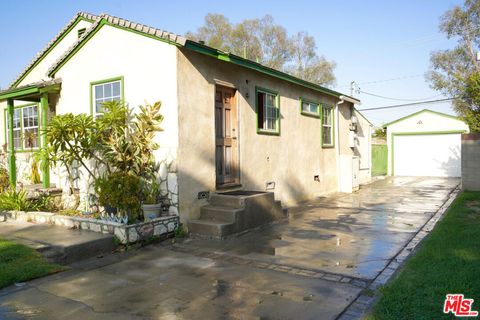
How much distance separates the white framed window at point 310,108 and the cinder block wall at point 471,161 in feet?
18.6

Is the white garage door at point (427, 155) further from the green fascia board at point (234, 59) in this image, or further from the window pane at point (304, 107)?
the green fascia board at point (234, 59)

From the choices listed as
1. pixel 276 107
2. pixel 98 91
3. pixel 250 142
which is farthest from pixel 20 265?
pixel 276 107

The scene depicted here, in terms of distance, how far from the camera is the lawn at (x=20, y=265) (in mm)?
5141

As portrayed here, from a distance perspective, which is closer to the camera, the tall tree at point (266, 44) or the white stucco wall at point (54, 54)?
the white stucco wall at point (54, 54)

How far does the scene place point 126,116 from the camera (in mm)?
8422

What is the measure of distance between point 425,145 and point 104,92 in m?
20.0

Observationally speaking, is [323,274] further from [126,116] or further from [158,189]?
[126,116]

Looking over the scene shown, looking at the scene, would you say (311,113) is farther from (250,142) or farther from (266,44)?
(266,44)

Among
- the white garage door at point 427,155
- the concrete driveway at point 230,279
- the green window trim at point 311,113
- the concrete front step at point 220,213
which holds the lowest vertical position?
the concrete driveway at point 230,279

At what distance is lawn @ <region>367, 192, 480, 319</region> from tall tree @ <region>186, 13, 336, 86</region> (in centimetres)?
3129

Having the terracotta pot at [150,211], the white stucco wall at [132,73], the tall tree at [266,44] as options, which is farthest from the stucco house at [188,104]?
the tall tree at [266,44]

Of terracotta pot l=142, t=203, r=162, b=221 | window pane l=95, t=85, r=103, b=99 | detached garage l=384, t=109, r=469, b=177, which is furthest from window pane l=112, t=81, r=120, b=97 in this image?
detached garage l=384, t=109, r=469, b=177

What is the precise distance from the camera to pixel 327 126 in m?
15.3

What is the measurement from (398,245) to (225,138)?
4.64 metres
